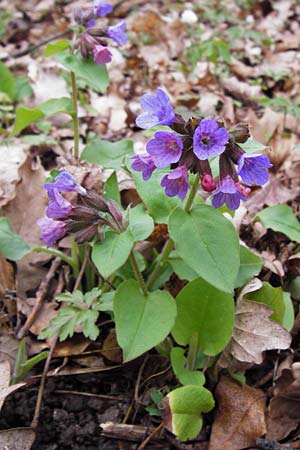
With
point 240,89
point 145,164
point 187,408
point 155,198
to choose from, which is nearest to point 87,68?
point 155,198

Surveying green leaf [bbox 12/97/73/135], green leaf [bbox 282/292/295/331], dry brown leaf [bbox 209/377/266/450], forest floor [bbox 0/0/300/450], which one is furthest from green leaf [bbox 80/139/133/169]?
dry brown leaf [bbox 209/377/266/450]

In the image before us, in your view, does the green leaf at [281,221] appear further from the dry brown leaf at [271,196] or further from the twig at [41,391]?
the twig at [41,391]

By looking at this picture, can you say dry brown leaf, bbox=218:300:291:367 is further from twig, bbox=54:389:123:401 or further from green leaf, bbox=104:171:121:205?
green leaf, bbox=104:171:121:205

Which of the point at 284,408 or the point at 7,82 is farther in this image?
the point at 7,82

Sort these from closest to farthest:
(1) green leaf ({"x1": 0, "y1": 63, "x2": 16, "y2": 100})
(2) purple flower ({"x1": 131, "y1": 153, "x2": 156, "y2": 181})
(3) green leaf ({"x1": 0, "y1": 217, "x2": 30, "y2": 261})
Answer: (2) purple flower ({"x1": 131, "y1": 153, "x2": 156, "y2": 181}) < (3) green leaf ({"x1": 0, "y1": 217, "x2": 30, "y2": 261}) < (1) green leaf ({"x1": 0, "y1": 63, "x2": 16, "y2": 100})

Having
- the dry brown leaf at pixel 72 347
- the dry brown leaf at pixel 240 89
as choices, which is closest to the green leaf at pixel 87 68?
the dry brown leaf at pixel 72 347

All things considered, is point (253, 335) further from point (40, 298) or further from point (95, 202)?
point (40, 298)
